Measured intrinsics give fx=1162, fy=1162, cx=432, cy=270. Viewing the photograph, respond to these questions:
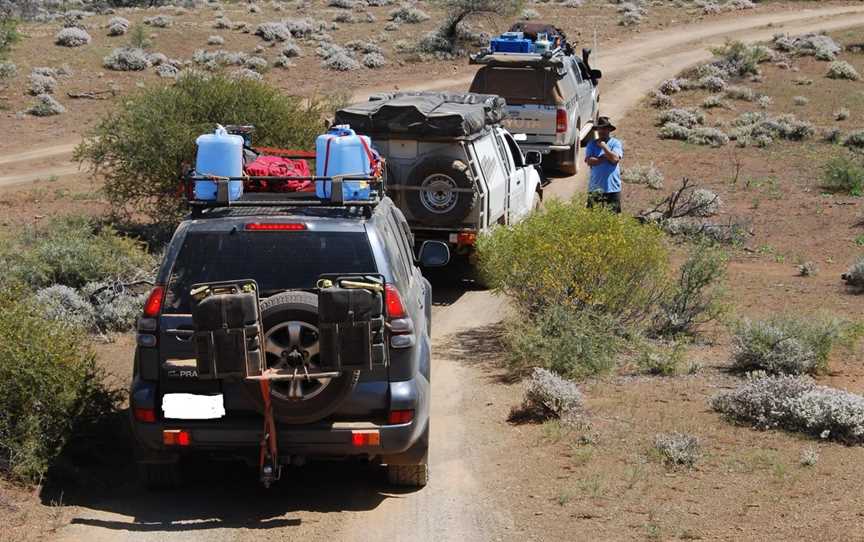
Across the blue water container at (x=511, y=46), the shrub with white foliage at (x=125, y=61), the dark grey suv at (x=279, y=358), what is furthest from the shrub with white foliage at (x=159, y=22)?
the dark grey suv at (x=279, y=358)

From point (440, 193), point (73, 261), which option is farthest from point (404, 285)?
point (73, 261)

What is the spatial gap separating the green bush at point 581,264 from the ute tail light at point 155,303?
5067 millimetres

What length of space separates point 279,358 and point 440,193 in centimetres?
684

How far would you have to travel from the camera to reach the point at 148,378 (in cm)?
703

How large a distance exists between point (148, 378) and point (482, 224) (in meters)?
7.11

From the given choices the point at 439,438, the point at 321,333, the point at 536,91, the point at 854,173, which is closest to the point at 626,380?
the point at 439,438

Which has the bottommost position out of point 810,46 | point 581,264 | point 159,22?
point 581,264

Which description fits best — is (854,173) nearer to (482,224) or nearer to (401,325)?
(482,224)

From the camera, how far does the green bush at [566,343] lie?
10.5m

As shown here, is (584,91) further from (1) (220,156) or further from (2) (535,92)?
(1) (220,156)

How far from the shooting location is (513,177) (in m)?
15.4

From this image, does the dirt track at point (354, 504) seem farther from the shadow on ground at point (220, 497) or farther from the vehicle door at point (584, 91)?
the vehicle door at point (584, 91)

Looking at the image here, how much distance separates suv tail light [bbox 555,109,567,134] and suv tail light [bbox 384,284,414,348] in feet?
47.0

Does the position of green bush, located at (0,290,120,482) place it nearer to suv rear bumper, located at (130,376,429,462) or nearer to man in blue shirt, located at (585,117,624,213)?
suv rear bumper, located at (130,376,429,462)
